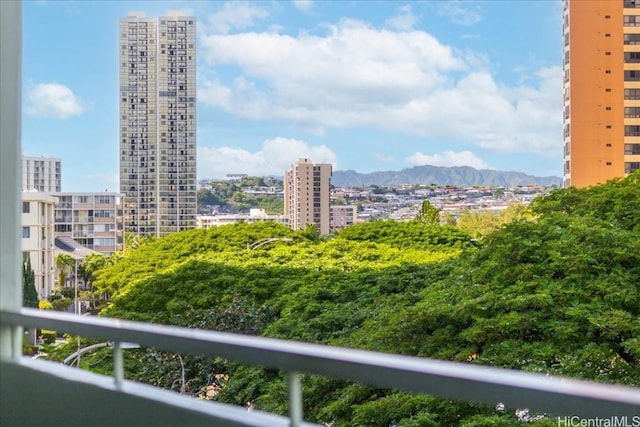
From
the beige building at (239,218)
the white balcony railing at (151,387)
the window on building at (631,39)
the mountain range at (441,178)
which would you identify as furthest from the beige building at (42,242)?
the window on building at (631,39)

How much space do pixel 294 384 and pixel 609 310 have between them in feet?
10.8

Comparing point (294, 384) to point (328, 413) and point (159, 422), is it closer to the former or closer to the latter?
point (159, 422)

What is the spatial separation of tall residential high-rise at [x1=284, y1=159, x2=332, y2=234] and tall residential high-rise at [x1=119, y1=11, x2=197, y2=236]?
0.98m

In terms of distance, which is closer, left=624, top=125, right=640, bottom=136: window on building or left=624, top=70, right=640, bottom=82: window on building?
left=624, top=70, right=640, bottom=82: window on building

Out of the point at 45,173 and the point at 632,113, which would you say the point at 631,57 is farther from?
the point at 45,173

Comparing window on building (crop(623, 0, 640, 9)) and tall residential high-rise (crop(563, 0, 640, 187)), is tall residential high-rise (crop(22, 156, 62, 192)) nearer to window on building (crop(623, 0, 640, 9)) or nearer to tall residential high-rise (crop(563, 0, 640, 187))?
tall residential high-rise (crop(563, 0, 640, 187))

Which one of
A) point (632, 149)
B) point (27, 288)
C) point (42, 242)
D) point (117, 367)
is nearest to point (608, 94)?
point (632, 149)

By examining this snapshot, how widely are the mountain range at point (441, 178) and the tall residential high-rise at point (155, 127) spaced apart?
154cm

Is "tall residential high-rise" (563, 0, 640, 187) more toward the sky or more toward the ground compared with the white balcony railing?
more toward the sky

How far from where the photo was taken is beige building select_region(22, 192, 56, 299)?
5.15 m

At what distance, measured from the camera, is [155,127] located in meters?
6.80

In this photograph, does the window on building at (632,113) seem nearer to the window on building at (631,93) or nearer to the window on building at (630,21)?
the window on building at (631,93)

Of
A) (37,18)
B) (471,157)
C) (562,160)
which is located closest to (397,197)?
(471,157)

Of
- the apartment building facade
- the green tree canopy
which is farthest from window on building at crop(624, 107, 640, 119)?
the green tree canopy
